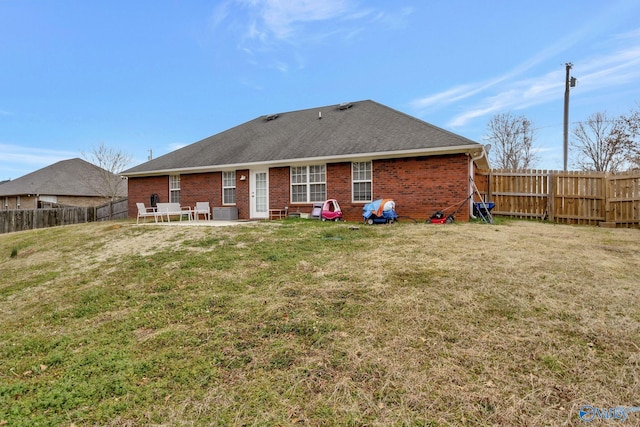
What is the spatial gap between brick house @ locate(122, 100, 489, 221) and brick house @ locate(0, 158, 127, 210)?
1330cm

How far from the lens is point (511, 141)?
2778cm

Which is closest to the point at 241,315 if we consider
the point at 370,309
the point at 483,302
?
the point at 370,309

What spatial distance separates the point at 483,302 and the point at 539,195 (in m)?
10.7

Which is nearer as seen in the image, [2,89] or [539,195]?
[539,195]

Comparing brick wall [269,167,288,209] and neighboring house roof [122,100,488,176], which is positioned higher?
neighboring house roof [122,100,488,176]

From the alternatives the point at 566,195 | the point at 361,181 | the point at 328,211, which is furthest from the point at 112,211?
the point at 566,195

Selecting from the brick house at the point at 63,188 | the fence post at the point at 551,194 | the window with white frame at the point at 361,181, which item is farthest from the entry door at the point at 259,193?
the brick house at the point at 63,188

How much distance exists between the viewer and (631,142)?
20203 mm

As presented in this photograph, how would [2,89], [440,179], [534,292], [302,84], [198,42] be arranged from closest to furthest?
[534,292] < [440,179] < [198,42] < [302,84] < [2,89]

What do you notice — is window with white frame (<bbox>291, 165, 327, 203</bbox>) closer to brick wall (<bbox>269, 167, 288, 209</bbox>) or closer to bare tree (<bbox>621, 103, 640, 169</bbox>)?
brick wall (<bbox>269, 167, 288, 209</bbox>)

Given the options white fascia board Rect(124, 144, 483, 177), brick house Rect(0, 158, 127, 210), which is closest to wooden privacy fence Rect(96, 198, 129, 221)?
white fascia board Rect(124, 144, 483, 177)

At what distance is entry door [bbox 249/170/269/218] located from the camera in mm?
14633

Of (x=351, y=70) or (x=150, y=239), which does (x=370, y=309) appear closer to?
(x=150, y=239)

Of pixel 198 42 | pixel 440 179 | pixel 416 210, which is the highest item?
pixel 198 42
